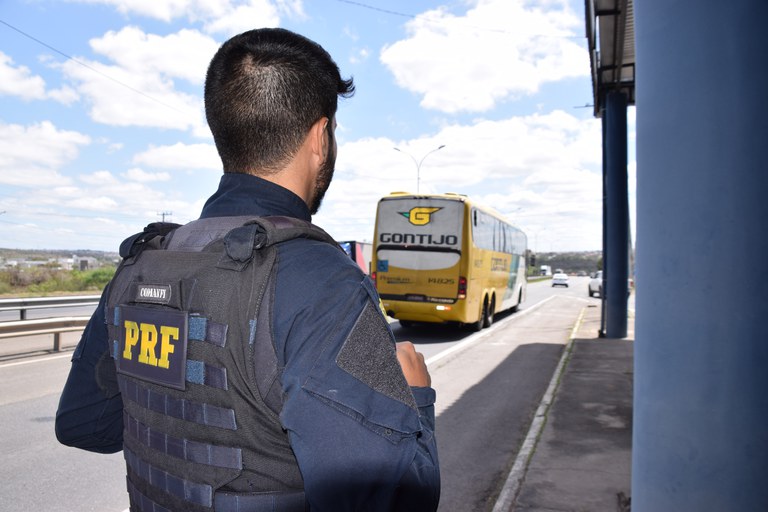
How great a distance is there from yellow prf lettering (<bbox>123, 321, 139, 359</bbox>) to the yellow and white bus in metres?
12.3

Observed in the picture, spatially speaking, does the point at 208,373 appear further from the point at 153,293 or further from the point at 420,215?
the point at 420,215

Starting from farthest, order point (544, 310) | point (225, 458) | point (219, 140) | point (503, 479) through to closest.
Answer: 1. point (544, 310)
2. point (503, 479)
3. point (219, 140)
4. point (225, 458)

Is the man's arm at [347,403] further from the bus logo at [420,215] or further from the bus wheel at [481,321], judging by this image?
the bus wheel at [481,321]

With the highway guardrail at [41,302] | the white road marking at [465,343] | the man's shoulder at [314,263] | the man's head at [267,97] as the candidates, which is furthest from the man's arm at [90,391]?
the highway guardrail at [41,302]

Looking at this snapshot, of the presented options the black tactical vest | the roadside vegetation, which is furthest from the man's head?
the roadside vegetation

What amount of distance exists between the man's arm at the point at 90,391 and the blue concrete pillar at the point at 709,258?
8.37 feet

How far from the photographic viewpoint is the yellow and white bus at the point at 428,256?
13789 mm

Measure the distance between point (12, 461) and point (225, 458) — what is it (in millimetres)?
4925

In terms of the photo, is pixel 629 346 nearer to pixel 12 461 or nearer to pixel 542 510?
pixel 542 510

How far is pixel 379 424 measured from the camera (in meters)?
1.11

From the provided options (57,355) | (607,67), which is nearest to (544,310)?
(607,67)

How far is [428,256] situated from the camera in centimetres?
1395

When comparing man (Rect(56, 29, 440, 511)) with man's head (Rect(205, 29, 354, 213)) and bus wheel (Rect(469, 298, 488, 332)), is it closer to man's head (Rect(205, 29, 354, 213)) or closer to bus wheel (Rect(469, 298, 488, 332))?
man's head (Rect(205, 29, 354, 213))

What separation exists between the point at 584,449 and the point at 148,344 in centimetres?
502
